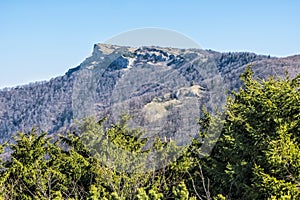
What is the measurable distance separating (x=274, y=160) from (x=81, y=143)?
437 inches

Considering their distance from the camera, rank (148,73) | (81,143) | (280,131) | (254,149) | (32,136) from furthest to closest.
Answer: (148,73), (81,143), (32,136), (254,149), (280,131)

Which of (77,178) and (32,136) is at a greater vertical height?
(32,136)

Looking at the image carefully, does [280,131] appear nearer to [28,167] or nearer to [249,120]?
[249,120]

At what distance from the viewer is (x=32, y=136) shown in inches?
718

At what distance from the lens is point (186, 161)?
17.0m

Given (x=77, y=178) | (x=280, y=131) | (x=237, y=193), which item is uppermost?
(x=280, y=131)

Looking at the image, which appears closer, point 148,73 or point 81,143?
point 81,143

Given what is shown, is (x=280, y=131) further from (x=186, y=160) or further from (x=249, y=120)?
(x=186, y=160)

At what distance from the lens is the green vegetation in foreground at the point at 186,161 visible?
1109 centimetres

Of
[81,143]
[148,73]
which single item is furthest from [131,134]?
[148,73]

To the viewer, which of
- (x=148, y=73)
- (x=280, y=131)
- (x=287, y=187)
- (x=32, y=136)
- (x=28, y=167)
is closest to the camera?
(x=287, y=187)

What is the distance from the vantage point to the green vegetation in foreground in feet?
36.4

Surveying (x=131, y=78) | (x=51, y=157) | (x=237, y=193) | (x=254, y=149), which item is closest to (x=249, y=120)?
(x=254, y=149)

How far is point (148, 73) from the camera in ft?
111
